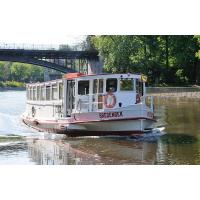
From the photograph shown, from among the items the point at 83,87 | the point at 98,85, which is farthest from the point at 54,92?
the point at 98,85

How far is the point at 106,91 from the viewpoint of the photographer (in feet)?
72.7

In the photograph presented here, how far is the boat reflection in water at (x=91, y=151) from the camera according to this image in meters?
17.0

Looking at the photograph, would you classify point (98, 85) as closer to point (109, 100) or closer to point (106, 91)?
point (106, 91)

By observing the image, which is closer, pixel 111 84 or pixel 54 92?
pixel 111 84

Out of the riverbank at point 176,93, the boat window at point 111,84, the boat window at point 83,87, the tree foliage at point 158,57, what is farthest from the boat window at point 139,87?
the tree foliage at point 158,57

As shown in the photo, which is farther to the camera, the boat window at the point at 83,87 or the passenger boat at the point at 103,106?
the boat window at the point at 83,87

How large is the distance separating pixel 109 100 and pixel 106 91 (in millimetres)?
456

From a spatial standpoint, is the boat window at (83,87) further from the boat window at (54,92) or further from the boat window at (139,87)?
the boat window at (54,92)

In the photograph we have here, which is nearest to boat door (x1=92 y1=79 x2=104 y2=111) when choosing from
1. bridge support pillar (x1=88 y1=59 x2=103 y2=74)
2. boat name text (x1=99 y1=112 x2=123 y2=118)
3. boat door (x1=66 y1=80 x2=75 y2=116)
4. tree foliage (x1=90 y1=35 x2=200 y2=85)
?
boat name text (x1=99 y1=112 x2=123 y2=118)

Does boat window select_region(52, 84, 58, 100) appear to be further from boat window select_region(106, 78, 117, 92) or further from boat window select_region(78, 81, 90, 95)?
boat window select_region(106, 78, 117, 92)

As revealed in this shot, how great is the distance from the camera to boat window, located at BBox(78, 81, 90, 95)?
893 inches

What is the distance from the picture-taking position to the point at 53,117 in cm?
2517

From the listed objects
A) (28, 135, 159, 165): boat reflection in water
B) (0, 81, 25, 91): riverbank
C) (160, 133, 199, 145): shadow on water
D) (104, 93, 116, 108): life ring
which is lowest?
(28, 135, 159, 165): boat reflection in water
